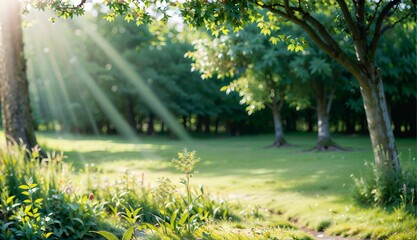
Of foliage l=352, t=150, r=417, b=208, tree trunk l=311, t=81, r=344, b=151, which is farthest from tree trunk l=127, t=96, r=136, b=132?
foliage l=352, t=150, r=417, b=208

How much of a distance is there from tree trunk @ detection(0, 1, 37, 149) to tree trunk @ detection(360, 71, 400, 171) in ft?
34.7

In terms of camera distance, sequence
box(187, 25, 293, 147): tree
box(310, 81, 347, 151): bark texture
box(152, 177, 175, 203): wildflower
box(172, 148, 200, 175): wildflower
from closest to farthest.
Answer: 1. box(172, 148, 200, 175): wildflower
2. box(152, 177, 175, 203): wildflower
3. box(187, 25, 293, 147): tree
4. box(310, 81, 347, 151): bark texture

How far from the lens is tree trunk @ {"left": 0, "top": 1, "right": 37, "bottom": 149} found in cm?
1525

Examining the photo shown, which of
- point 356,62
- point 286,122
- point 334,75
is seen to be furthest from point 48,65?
point 356,62

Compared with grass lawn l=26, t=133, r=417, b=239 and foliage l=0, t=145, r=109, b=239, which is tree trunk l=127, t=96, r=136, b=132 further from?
foliage l=0, t=145, r=109, b=239

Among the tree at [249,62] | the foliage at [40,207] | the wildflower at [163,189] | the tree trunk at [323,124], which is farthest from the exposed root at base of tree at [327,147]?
the wildflower at [163,189]

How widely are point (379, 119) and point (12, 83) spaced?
1126 centimetres

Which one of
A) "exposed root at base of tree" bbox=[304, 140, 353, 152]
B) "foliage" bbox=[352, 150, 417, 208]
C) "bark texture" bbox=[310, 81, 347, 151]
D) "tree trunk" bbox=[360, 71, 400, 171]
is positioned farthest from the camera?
"bark texture" bbox=[310, 81, 347, 151]

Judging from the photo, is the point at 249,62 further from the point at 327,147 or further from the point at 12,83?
the point at 12,83

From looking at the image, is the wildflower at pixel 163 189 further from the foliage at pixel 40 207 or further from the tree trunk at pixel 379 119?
the tree trunk at pixel 379 119

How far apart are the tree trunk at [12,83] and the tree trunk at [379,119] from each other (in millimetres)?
10565

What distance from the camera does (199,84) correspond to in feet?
159

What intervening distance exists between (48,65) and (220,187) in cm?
3788

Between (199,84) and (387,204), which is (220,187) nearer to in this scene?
(387,204)
